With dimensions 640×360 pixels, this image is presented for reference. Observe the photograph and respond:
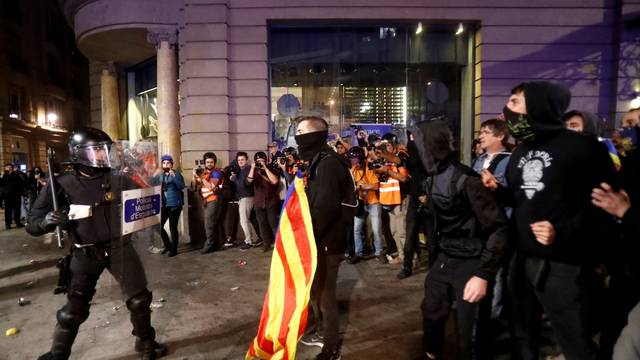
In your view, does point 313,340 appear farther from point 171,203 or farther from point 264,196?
point 171,203

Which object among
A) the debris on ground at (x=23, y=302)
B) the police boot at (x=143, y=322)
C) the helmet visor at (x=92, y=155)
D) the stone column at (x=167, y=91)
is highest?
the stone column at (x=167, y=91)

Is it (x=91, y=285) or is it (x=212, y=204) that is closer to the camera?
(x=91, y=285)

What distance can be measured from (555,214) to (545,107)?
68cm

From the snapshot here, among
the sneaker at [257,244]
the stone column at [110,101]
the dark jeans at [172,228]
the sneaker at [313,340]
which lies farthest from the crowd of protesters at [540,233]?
the stone column at [110,101]

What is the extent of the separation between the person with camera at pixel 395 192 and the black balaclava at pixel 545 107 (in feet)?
14.3

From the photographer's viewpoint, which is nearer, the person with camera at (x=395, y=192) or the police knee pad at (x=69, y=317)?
the police knee pad at (x=69, y=317)

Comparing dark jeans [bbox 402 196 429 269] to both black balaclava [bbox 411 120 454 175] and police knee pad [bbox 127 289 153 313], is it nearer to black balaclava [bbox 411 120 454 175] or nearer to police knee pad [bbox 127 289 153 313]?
black balaclava [bbox 411 120 454 175]

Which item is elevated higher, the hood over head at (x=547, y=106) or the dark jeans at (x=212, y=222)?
the hood over head at (x=547, y=106)

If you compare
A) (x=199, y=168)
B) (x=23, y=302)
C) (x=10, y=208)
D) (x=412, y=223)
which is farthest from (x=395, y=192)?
(x=10, y=208)

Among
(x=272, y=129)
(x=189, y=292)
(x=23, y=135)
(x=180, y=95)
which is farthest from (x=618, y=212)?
(x=23, y=135)

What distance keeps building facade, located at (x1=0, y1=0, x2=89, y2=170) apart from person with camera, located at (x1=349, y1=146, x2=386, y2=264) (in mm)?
31616

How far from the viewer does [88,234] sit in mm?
3414

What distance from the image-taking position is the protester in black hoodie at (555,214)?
2.34 metres

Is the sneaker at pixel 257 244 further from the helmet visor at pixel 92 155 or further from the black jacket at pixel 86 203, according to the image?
the helmet visor at pixel 92 155
